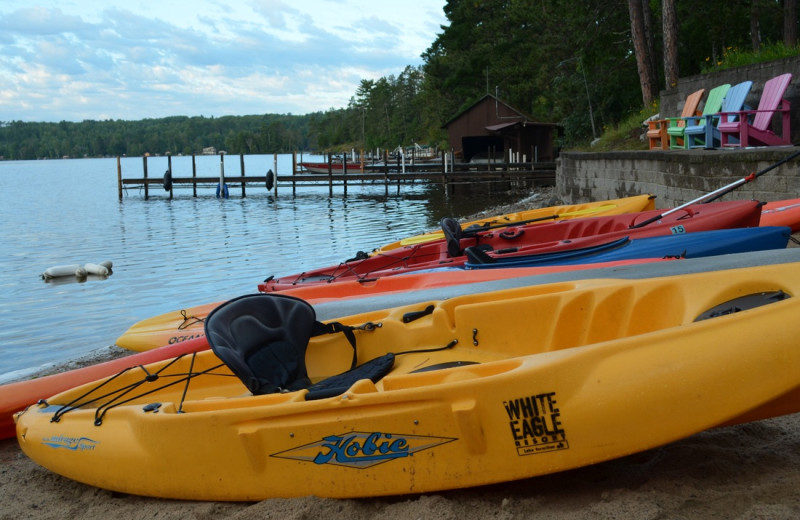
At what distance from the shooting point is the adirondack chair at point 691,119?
13484mm

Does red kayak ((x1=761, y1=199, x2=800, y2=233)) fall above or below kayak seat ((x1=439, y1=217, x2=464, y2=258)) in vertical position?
above

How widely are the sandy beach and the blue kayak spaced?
2.75 meters

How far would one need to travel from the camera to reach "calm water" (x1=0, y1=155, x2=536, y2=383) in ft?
36.4

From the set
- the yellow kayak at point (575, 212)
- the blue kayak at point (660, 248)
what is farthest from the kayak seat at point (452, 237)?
the yellow kayak at point (575, 212)

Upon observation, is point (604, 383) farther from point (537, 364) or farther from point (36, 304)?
point (36, 304)

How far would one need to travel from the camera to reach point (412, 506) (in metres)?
3.64

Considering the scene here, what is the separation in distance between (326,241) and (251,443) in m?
16.7

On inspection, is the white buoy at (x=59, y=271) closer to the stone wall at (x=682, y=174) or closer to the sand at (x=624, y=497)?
the stone wall at (x=682, y=174)

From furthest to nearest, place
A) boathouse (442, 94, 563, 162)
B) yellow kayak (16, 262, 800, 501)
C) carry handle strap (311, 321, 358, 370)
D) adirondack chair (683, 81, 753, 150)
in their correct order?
boathouse (442, 94, 563, 162) < adirondack chair (683, 81, 753, 150) < carry handle strap (311, 321, 358, 370) < yellow kayak (16, 262, 800, 501)

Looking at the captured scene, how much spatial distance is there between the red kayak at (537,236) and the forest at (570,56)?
6919mm

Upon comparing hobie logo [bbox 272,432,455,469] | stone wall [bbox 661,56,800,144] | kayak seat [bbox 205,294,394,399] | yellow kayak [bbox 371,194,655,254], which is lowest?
hobie logo [bbox 272,432,455,469]

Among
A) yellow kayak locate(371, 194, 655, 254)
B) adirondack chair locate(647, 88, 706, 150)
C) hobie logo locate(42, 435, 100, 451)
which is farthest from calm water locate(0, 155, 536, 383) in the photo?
adirondack chair locate(647, 88, 706, 150)

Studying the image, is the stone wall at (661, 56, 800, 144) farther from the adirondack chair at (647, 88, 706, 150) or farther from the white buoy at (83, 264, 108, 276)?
the white buoy at (83, 264, 108, 276)

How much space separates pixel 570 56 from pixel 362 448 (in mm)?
32205
